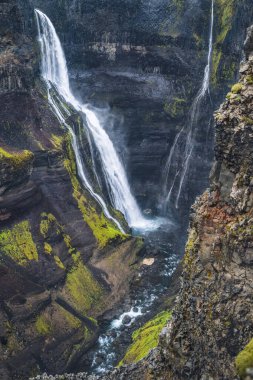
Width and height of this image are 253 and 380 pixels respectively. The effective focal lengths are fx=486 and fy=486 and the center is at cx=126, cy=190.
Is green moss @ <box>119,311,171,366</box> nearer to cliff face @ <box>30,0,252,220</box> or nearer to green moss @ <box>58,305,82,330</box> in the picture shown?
green moss @ <box>58,305,82,330</box>

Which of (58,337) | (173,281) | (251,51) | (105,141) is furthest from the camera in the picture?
(105,141)

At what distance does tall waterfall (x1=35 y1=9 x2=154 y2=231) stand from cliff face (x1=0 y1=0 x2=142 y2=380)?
6729 millimetres

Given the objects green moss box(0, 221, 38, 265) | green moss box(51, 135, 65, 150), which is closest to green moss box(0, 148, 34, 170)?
green moss box(0, 221, 38, 265)

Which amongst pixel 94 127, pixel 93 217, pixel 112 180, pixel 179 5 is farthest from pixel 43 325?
pixel 179 5

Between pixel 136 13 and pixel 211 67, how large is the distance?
30.5 ft

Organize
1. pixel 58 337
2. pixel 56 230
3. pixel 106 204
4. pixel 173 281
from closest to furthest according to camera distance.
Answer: pixel 58 337
pixel 56 230
pixel 173 281
pixel 106 204

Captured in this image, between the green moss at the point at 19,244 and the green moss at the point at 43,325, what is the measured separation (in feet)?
11.7

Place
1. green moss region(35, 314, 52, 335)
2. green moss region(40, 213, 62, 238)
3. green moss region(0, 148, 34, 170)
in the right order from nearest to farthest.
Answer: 1. green moss region(35, 314, 52, 335)
2. green moss region(0, 148, 34, 170)
3. green moss region(40, 213, 62, 238)

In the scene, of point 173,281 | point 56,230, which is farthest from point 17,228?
point 173,281

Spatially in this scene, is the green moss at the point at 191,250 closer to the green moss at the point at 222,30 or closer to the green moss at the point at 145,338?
the green moss at the point at 145,338

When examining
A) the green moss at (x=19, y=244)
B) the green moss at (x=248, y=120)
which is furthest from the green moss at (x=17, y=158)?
the green moss at (x=248, y=120)

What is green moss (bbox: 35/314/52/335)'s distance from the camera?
27.7 m

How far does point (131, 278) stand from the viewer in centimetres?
3478

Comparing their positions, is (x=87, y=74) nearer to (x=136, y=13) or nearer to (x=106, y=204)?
(x=136, y=13)
